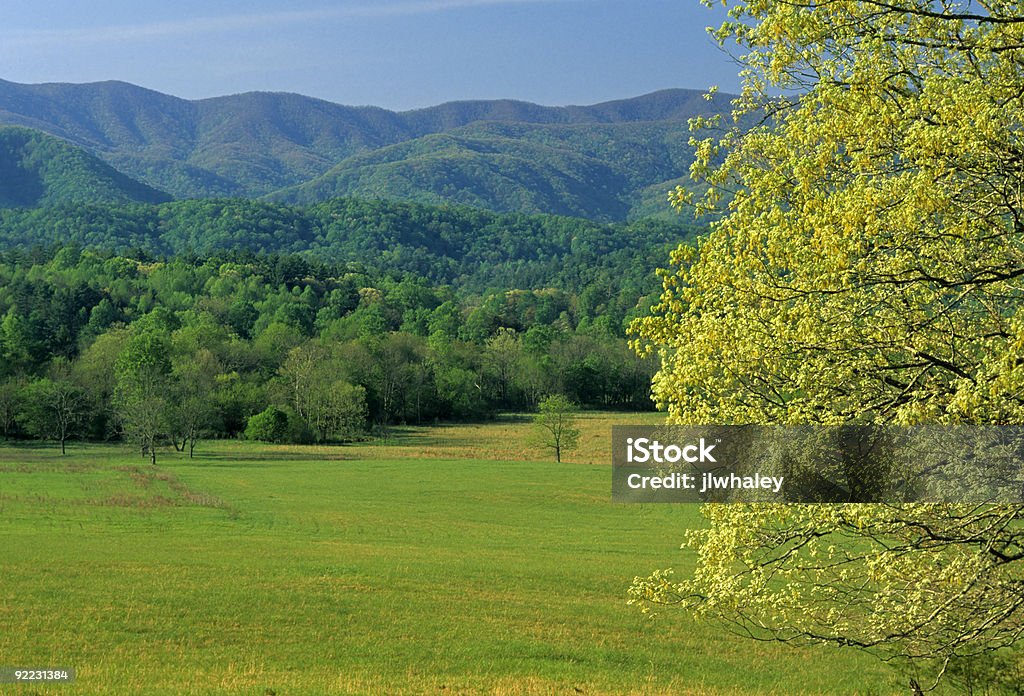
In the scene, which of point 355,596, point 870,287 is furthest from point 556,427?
point 870,287

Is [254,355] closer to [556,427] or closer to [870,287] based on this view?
[556,427]

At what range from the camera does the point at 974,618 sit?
1141 cm

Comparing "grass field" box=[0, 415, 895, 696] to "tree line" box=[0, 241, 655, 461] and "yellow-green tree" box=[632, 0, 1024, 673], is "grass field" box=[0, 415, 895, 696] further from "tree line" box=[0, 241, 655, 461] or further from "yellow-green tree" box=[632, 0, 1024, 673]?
"tree line" box=[0, 241, 655, 461]

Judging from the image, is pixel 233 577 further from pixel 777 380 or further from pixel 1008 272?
pixel 1008 272

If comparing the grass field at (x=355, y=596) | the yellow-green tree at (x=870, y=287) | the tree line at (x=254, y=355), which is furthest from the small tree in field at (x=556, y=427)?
the yellow-green tree at (x=870, y=287)

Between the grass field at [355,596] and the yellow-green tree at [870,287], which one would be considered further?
the grass field at [355,596]

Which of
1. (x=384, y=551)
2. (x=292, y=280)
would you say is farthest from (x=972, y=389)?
(x=292, y=280)

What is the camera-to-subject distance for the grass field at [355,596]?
1988 cm

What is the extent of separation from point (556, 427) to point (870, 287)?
230ft

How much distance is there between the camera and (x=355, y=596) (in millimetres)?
27781

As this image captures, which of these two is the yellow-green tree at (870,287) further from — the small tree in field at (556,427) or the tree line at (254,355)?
the tree line at (254,355)

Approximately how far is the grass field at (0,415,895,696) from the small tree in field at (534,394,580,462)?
853 inches

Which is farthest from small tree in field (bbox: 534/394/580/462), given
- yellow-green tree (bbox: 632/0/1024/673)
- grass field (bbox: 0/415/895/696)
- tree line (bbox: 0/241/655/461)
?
yellow-green tree (bbox: 632/0/1024/673)

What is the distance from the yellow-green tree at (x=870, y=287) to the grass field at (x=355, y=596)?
7277mm
